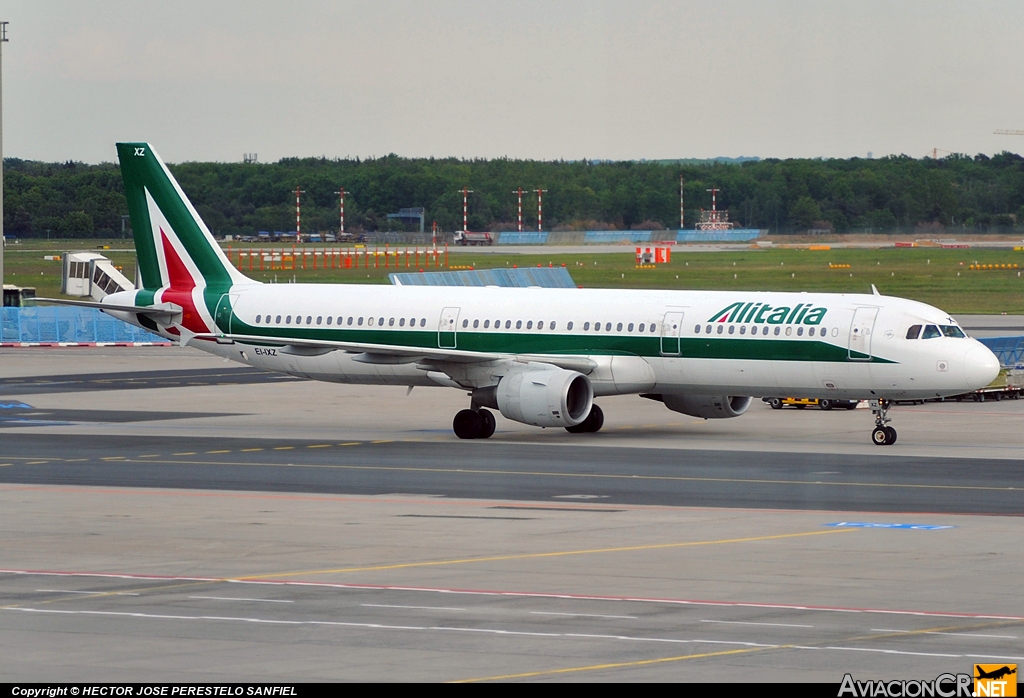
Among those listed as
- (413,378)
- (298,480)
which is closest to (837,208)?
(413,378)

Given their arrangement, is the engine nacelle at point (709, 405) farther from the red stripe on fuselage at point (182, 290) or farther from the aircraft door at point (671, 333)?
the red stripe on fuselage at point (182, 290)

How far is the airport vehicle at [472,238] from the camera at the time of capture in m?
144

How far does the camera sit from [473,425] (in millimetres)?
45031

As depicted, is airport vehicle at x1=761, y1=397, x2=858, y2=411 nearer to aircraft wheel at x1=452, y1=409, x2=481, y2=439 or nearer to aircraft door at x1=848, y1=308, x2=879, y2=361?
aircraft door at x1=848, y1=308, x2=879, y2=361

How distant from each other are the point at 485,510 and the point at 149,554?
7.33 meters

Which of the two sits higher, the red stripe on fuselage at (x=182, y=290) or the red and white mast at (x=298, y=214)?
the red and white mast at (x=298, y=214)

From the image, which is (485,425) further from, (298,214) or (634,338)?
(298,214)

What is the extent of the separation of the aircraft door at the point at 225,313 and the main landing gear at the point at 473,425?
29.4ft

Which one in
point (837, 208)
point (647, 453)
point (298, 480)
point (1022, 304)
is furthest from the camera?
point (1022, 304)

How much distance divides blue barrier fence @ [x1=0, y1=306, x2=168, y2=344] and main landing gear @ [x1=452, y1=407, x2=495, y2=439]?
1657 inches

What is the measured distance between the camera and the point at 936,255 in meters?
128

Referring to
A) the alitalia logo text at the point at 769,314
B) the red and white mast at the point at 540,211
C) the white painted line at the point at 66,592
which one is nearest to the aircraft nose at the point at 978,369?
the alitalia logo text at the point at 769,314

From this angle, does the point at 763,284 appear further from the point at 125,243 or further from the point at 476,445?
the point at 476,445

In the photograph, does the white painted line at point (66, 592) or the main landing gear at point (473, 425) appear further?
Result: the main landing gear at point (473, 425)
